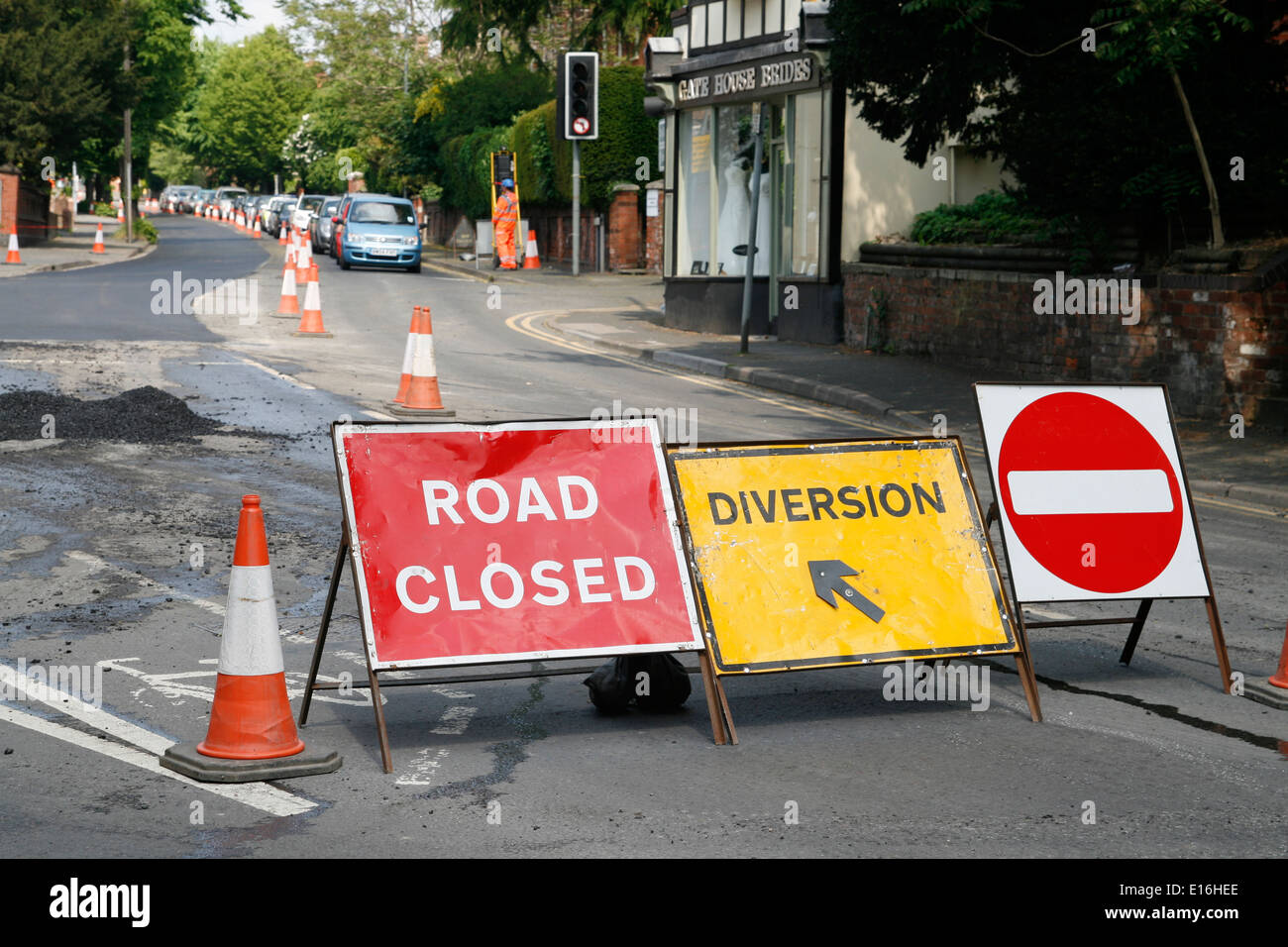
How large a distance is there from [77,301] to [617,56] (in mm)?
28142

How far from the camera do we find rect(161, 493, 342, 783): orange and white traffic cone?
5.50m

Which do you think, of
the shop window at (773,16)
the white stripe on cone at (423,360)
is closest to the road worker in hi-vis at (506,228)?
the shop window at (773,16)

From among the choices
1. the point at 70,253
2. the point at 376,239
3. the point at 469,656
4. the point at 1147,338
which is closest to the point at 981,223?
the point at 1147,338

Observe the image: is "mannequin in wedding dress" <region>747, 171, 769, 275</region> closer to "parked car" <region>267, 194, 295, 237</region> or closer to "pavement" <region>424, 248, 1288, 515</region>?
"pavement" <region>424, 248, 1288, 515</region>

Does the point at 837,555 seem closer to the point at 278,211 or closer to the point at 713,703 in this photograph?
the point at 713,703

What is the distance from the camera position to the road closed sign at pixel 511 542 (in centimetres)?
586

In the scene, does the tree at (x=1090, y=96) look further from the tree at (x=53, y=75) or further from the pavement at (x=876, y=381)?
the tree at (x=53, y=75)

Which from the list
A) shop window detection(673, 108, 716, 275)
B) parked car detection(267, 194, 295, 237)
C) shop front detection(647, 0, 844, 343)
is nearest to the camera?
shop front detection(647, 0, 844, 343)

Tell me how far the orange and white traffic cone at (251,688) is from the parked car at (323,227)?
40139 mm

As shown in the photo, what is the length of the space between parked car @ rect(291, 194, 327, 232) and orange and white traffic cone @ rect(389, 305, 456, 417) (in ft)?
137

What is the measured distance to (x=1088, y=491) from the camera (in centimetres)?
686

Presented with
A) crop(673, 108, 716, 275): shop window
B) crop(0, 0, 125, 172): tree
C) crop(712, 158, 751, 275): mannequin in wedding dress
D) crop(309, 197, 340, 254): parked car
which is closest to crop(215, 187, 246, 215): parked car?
crop(0, 0, 125, 172): tree

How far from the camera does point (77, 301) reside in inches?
1027
